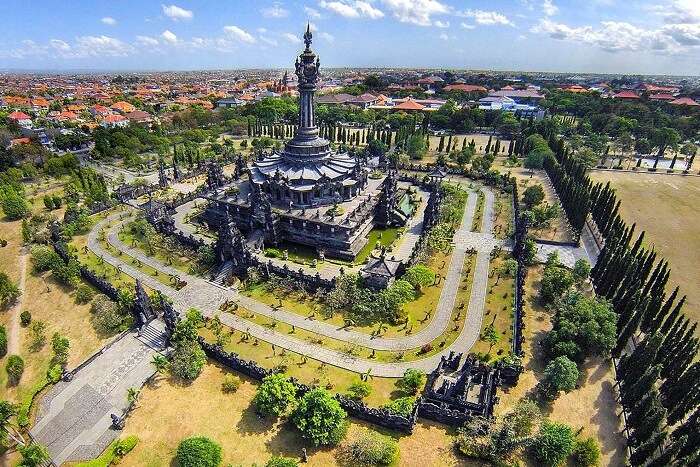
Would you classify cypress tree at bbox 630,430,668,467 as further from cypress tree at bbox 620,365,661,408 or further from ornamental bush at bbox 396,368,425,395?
ornamental bush at bbox 396,368,425,395

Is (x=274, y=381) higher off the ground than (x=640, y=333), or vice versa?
(x=274, y=381)

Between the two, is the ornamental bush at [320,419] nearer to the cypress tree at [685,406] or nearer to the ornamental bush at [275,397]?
the ornamental bush at [275,397]

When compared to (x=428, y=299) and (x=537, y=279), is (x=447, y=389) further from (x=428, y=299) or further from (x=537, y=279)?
(x=537, y=279)

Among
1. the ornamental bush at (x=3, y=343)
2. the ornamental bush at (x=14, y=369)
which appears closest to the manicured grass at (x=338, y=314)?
the ornamental bush at (x=14, y=369)

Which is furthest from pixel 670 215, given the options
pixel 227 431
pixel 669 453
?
pixel 227 431

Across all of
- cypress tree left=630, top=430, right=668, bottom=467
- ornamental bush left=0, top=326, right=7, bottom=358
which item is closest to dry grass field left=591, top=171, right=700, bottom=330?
cypress tree left=630, top=430, right=668, bottom=467

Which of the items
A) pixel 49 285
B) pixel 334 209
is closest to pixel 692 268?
pixel 334 209
